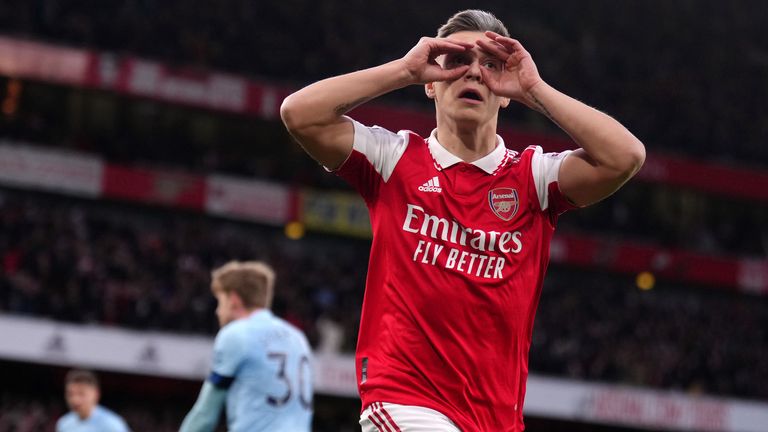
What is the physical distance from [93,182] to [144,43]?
11.3 feet

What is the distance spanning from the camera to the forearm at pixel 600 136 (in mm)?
3545

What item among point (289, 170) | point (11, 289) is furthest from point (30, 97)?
point (11, 289)

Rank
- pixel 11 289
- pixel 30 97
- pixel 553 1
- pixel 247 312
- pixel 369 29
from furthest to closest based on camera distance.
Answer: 1. pixel 553 1
2. pixel 369 29
3. pixel 30 97
4. pixel 11 289
5. pixel 247 312

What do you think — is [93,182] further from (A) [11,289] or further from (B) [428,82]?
(B) [428,82]

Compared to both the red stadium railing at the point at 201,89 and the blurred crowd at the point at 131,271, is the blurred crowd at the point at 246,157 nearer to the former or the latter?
the red stadium railing at the point at 201,89

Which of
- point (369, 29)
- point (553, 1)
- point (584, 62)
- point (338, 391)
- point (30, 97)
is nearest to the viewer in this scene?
point (338, 391)

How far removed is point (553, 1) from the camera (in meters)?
34.1

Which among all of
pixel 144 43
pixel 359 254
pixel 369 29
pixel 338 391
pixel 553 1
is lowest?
pixel 338 391

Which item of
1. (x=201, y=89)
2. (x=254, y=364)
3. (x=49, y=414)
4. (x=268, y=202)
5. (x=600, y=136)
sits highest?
(x=201, y=89)

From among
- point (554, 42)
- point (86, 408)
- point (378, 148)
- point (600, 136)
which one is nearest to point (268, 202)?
point (554, 42)

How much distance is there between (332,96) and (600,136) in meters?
0.87

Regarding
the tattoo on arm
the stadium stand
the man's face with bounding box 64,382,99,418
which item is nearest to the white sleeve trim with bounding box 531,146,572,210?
the tattoo on arm

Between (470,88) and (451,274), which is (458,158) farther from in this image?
(451,274)

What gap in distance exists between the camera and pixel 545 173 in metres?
3.73
